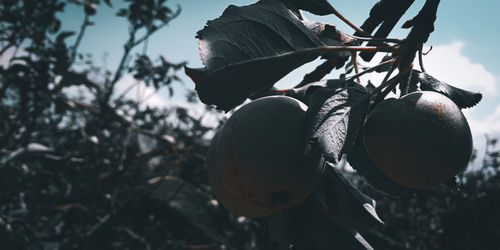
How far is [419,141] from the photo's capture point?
589 millimetres

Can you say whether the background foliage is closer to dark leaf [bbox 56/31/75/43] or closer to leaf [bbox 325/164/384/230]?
dark leaf [bbox 56/31/75/43]

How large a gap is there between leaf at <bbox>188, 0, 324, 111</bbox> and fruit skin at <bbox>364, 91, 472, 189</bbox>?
204 millimetres

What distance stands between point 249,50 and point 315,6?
32 cm

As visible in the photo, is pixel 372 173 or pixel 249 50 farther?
pixel 372 173

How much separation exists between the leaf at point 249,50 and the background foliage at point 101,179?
179cm

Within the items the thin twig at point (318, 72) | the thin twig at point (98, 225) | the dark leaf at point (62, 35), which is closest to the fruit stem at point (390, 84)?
the thin twig at point (318, 72)

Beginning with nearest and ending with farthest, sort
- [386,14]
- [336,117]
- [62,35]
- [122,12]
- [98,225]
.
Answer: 1. [336,117]
2. [386,14]
3. [98,225]
4. [62,35]
5. [122,12]

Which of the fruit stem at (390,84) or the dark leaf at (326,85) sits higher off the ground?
the dark leaf at (326,85)

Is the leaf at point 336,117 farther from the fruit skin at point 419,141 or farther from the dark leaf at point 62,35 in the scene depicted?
the dark leaf at point 62,35

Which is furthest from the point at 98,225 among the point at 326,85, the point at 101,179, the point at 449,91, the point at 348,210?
the point at 449,91

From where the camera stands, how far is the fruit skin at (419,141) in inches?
23.2

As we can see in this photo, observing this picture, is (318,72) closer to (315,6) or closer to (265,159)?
(315,6)

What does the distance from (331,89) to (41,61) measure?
2946 mm

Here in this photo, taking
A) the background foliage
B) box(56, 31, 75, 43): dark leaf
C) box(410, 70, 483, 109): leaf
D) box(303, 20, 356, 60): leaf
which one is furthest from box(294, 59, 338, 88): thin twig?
box(56, 31, 75, 43): dark leaf
